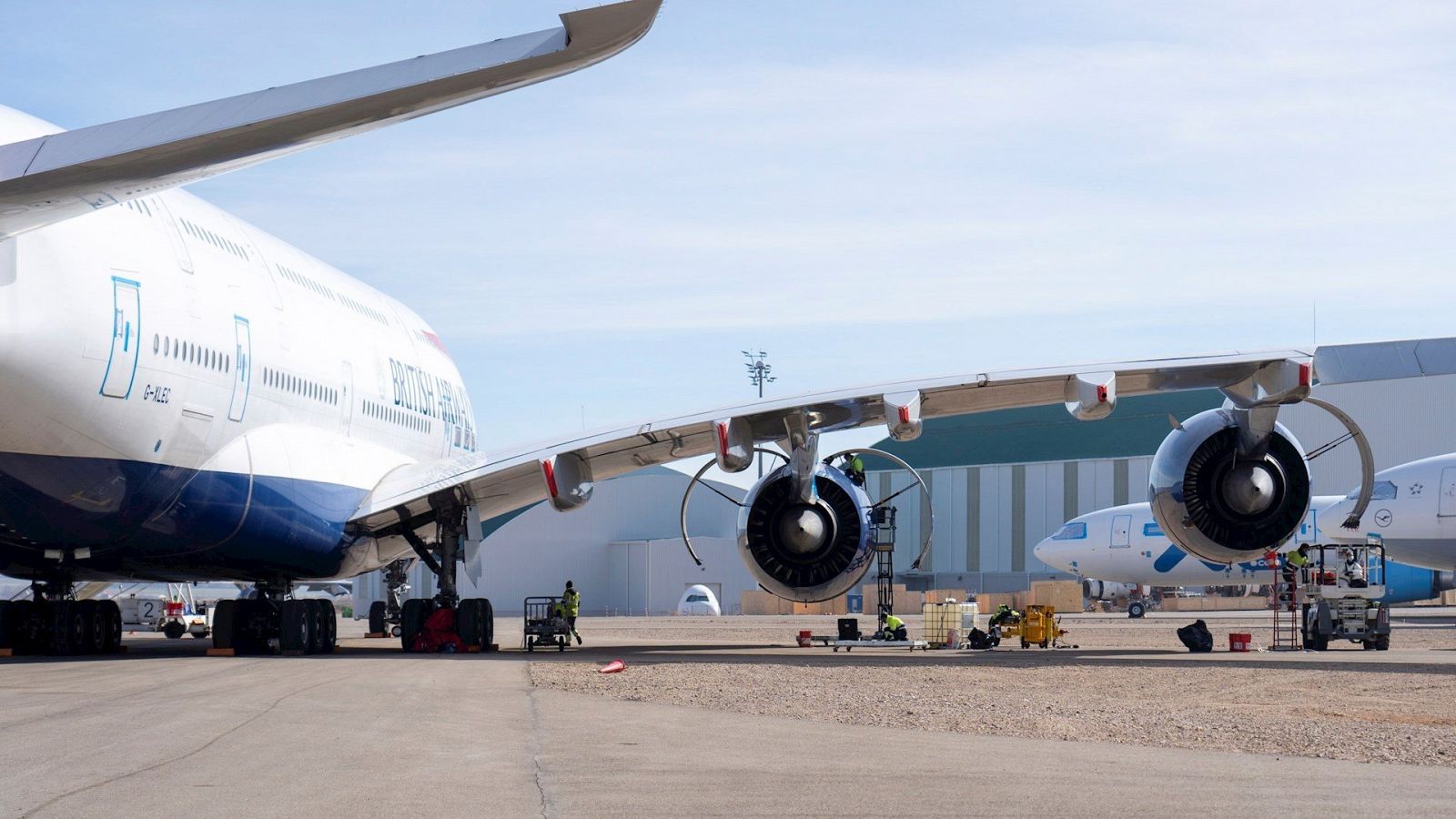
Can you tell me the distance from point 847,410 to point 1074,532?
32.0 meters

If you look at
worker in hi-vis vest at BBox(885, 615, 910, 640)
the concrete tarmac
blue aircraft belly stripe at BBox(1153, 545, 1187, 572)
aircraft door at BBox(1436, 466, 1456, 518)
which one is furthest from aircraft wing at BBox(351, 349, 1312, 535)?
blue aircraft belly stripe at BBox(1153, 545, 1187, 572)

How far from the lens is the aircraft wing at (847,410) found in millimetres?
16234

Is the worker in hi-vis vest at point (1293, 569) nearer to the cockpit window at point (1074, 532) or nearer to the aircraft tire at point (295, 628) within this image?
the aircraft tire at point (295, 628)

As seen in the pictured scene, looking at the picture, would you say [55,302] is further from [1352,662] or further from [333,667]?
[1352,662]

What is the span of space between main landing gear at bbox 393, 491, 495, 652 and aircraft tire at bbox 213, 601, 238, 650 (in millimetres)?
2156

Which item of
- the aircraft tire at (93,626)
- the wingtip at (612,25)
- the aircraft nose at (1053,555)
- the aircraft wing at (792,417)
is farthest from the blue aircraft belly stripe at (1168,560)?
the wingtip at (612,25)

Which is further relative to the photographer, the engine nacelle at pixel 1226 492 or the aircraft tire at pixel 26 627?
the aircraft tire at pixel 26 627

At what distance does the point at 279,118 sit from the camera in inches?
297

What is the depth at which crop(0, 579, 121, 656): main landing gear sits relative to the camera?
64.1ft

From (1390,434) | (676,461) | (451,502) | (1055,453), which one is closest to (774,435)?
(676,461)

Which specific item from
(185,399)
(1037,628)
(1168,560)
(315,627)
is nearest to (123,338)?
(185,399)

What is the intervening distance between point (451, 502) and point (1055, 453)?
54328 mm

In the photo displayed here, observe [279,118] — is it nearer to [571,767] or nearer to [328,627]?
[571,767]

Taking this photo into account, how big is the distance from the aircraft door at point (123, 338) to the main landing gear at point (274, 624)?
561 cm
